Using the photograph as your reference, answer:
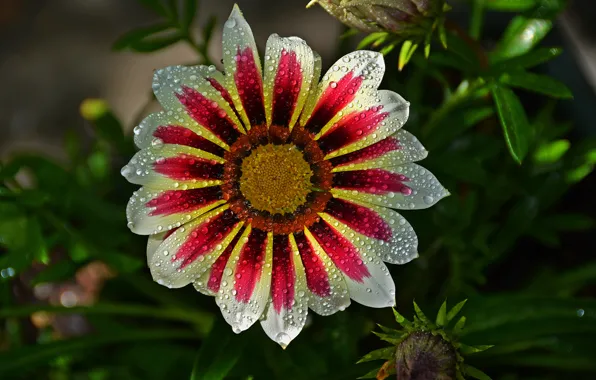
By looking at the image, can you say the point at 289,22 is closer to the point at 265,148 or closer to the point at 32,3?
the point at 32,3

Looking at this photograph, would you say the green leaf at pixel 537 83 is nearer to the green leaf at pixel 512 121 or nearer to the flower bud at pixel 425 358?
the green leaf at pixel 512 121

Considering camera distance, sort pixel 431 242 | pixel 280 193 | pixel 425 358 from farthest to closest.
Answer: pixel 431 242
pixel 280 193
pixel 425 358

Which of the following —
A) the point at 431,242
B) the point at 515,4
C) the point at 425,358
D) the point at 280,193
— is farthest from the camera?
the point at 431,242

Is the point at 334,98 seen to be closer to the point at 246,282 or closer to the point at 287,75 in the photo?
the point at 287,75

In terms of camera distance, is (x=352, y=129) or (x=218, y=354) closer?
(x=352, y=129)

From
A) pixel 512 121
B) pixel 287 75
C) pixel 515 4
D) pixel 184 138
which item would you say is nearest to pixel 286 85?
pixel 287 75

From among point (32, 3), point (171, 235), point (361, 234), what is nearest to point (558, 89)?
point (361, 234)

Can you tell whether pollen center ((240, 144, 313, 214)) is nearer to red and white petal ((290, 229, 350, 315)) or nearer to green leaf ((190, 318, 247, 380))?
red and white petal ((290, 229, 350, 315))
